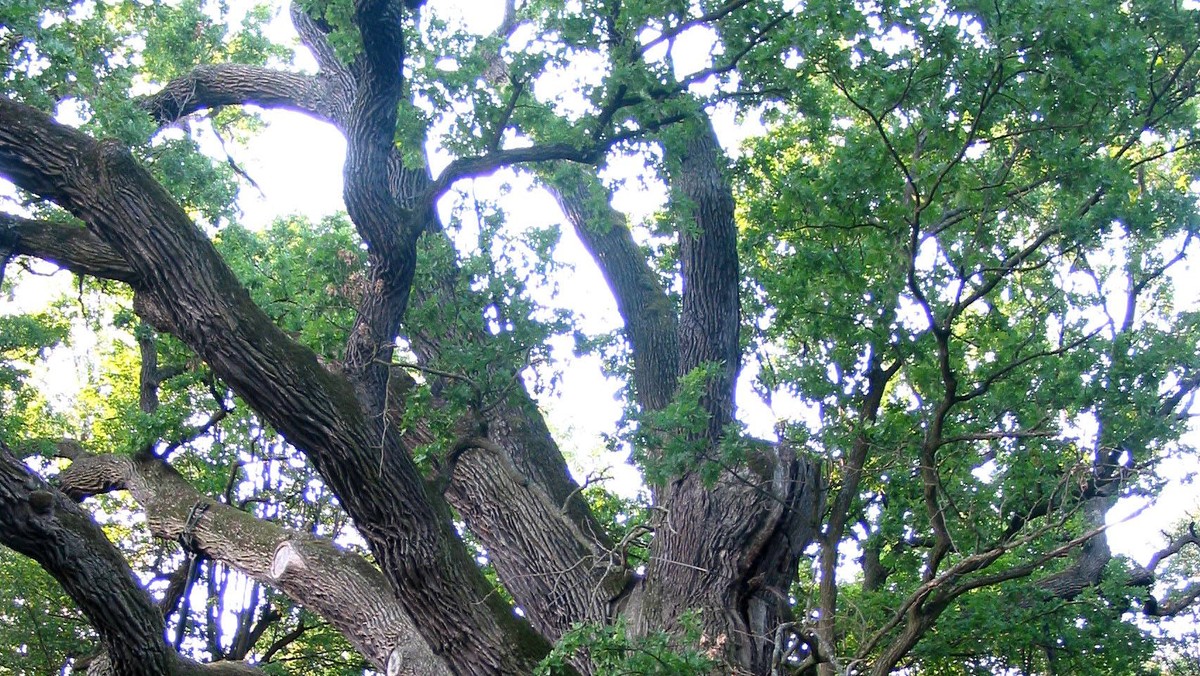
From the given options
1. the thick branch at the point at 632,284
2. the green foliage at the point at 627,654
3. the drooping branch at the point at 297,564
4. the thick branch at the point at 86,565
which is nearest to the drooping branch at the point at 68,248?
the thick branch at the point at 86,565

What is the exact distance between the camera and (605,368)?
8.69 metres

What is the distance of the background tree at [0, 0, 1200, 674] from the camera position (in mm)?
5934

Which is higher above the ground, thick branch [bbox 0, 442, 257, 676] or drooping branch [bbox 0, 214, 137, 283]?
drooping branch [bbox 0, 214, 137, 283]

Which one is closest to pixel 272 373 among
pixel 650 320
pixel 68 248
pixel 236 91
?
pixel 68 248

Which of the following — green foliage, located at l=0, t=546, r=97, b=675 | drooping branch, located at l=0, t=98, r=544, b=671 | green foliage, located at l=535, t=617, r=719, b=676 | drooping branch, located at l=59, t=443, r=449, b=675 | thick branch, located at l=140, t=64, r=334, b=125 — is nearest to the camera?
green foliage, located at l=535, t=617, r=719, b=676

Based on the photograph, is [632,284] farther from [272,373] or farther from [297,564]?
[272,373]

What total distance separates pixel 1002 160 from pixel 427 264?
400 cm

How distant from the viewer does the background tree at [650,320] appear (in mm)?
5934

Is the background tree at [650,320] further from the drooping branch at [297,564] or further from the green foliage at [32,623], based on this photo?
the green foliage at [32,623]


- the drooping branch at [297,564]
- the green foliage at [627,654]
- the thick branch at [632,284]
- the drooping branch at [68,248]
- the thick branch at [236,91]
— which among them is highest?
the thick branch at [236,91]

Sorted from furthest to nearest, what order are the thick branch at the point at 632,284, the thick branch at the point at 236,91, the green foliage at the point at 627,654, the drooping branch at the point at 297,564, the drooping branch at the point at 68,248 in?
the thick branch at the point at 236,91 → the thick branch at the point at 632,284 → the drooping branch at the point at 297,564 → the drooping branch at the point at 68,248 → the green foliage at the point at 627,654

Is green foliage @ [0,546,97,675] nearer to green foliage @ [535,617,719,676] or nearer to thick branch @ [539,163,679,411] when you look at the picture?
thick branch @ [539,163,679,411]

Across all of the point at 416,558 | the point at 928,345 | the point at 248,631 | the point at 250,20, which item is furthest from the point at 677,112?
the point at 248,631

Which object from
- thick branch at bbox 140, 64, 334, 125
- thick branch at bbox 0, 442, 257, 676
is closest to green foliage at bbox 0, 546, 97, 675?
thick branch at bbox 140, 64, 334, 125
